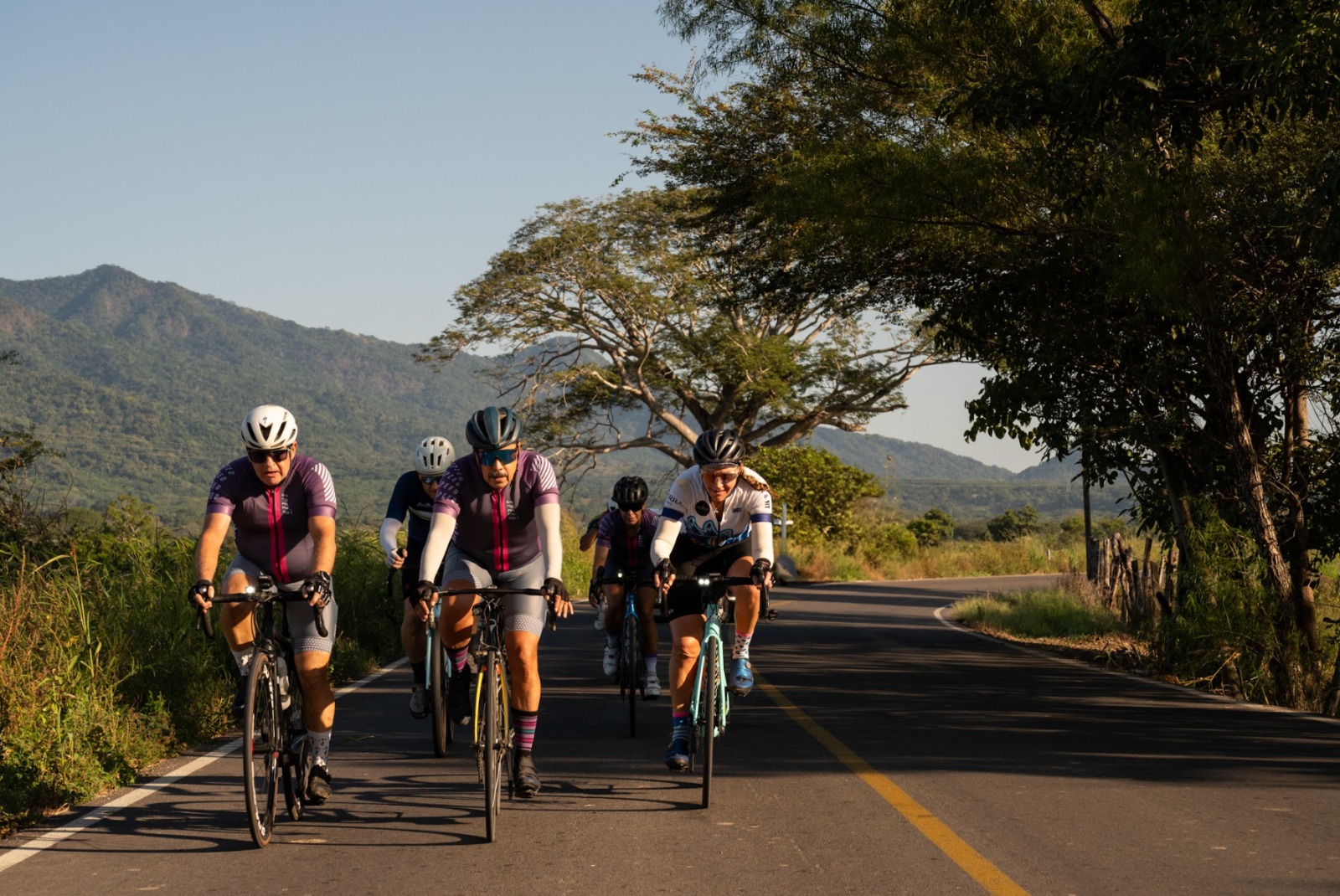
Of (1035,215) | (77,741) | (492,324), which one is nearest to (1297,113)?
(1035,215)

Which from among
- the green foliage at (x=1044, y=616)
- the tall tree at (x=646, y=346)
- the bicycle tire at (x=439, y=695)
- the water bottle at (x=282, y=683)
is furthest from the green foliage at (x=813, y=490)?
→ the water bottle at (x=282, y=683)

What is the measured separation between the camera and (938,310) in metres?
17.0

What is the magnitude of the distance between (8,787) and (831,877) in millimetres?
4375

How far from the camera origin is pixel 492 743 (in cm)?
700

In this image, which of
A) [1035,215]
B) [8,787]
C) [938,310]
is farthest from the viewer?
[938,310]

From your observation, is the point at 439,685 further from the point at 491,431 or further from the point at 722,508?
the point at 722,508

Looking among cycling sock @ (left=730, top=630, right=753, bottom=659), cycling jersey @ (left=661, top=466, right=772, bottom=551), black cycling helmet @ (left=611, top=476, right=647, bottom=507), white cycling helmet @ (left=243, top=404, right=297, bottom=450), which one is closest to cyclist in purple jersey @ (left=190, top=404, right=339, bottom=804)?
white cycling helmet @ (left=243, top=404, right=297, bottom=450)

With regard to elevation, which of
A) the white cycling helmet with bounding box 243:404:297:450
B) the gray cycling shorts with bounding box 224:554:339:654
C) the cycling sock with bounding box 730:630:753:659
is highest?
the white cycling helmet with bounding box 243:404:297:450

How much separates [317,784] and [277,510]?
1.43 meters

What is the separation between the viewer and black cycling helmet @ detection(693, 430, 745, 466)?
864cm

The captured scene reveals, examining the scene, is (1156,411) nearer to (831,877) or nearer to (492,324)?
(831,877)

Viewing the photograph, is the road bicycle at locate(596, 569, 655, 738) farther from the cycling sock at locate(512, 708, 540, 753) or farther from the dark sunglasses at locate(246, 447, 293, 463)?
the dark sunglasses at locate(246, 447, 293, 463)

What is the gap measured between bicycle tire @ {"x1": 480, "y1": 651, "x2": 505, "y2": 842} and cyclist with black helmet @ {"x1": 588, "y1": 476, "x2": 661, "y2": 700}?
405 centimetres

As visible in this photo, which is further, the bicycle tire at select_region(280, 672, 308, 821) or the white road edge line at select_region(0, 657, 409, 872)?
the bicycle tire at select_region(280, 672, 308, 821)
